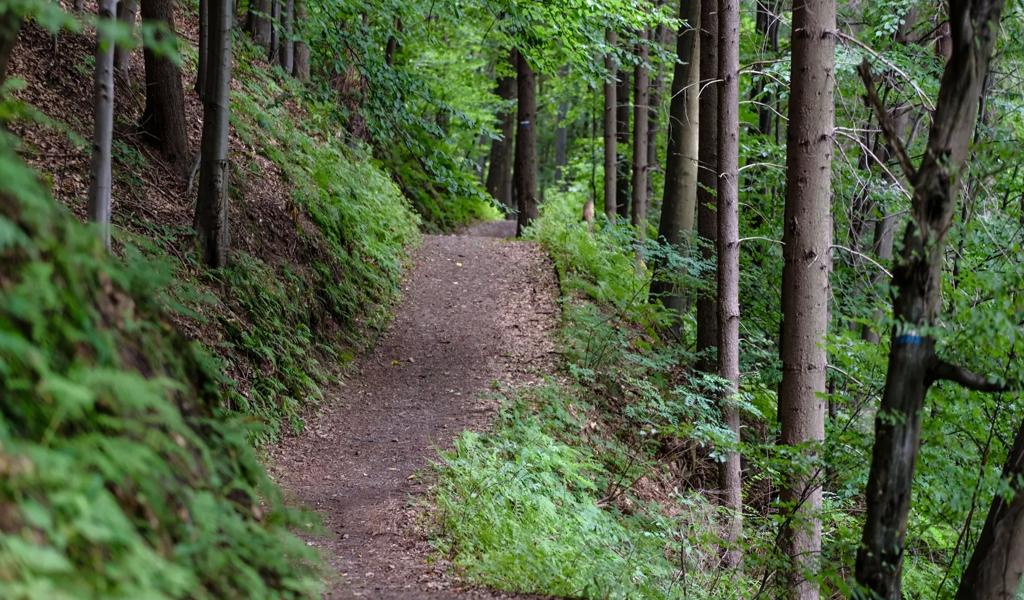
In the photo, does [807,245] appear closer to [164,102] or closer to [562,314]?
[562,314]

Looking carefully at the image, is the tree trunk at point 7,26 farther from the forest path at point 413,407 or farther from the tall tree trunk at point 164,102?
the tall tree trunk at point 164,102

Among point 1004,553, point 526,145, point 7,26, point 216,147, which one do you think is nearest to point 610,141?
point 526,145

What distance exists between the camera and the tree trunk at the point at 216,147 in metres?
8.72

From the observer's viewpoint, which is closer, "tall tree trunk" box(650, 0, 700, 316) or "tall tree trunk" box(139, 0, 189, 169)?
"tall tree trunk" box(139, 0, 189, 169)

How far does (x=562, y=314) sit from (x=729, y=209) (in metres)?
4.44

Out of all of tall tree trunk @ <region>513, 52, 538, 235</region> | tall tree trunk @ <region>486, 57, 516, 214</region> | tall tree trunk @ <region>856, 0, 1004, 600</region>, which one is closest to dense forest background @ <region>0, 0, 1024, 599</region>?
tall tree trunk @ <region>856, 0, 1004, 600</region>

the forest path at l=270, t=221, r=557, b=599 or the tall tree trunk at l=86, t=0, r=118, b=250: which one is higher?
the tall tree trunk at l=86, t=0, r=118, b=250

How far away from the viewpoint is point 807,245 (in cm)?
698

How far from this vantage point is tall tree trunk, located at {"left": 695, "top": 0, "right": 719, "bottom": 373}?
1126 centimetres

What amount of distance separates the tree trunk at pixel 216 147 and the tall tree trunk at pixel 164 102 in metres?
0.94

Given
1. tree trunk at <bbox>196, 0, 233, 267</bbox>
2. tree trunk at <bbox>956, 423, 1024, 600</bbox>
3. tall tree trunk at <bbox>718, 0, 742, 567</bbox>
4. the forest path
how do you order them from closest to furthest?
1. tree trunk at <bbox>956, 423, 1024, 600</bbox>
2. the forest path
3. tall tree trunk at <bbox>718, 0, 742, 567</bbox>
4. tree trunk at <bbox>196, 0, 233, 267</bbox>

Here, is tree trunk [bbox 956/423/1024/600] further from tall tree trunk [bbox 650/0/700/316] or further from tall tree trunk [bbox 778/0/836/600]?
tall tree trunk [bbox 650/0/700/316]

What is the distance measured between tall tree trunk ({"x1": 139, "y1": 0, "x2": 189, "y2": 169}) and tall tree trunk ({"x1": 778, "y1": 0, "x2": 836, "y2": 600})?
6890 mm

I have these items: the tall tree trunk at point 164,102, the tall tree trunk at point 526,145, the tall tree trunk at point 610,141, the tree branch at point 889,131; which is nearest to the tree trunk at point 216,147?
the tall tree trunk at point 164,102
